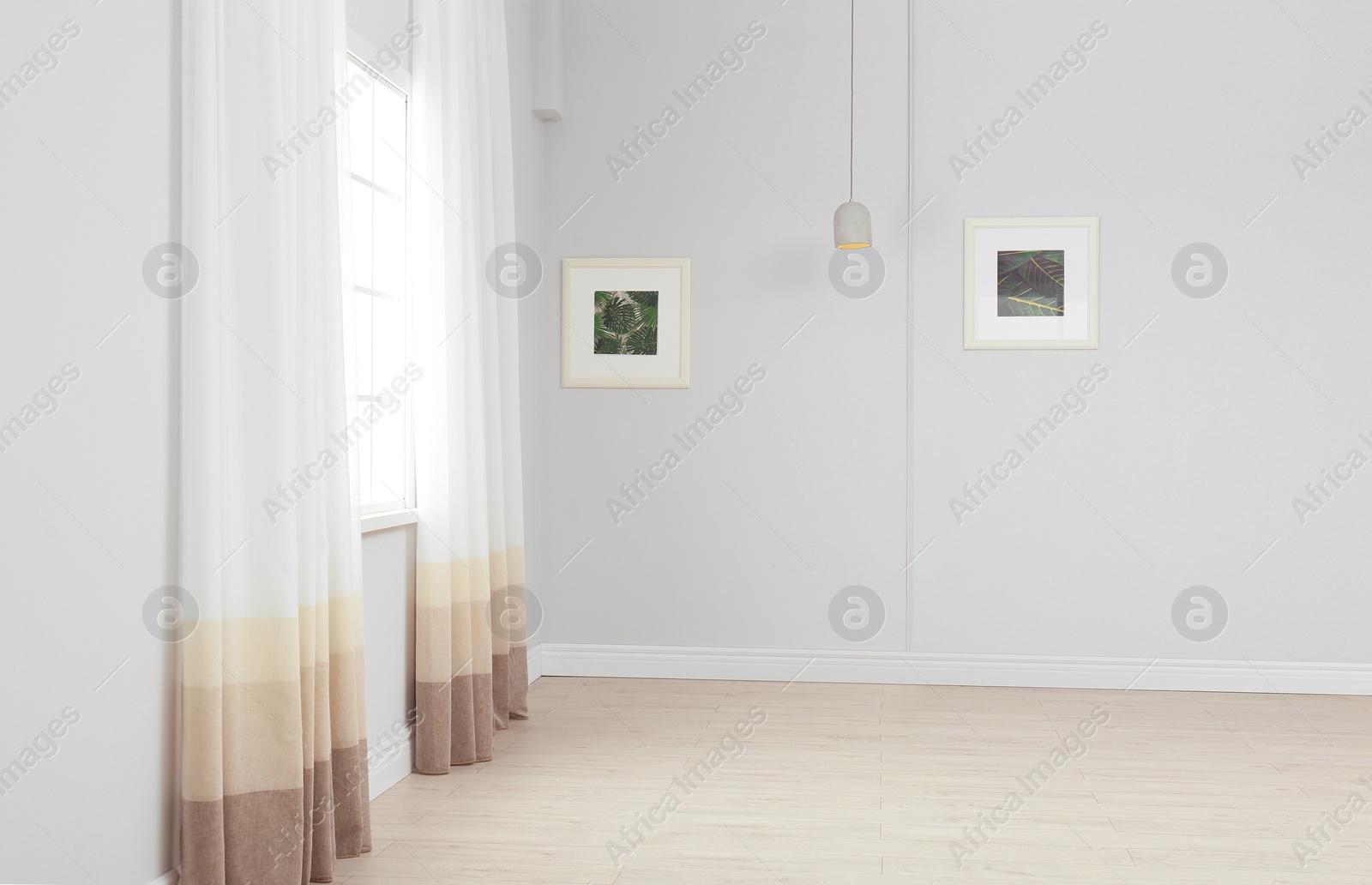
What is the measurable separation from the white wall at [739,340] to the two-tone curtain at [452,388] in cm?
115

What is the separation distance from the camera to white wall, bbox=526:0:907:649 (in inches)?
183

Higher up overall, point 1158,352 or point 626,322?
point 626,322

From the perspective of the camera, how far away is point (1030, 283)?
457 centimetres

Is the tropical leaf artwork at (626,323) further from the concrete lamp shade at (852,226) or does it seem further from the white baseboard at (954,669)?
the white baseboard at (954,669)

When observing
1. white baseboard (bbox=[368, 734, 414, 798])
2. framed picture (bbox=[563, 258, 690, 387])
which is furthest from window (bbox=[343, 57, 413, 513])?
framed picture (bbox=[563, 258, 690, 387])

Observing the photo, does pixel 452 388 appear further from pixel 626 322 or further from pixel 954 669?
pixel 954 669

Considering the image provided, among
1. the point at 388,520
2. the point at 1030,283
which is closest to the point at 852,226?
the point at 1030,283

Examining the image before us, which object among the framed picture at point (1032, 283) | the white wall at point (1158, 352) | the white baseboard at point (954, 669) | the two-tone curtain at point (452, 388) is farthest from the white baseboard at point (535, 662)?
the framed picture at point (1032, 283)

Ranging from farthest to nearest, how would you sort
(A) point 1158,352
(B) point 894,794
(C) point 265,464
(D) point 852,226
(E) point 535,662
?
(E) point 535,662 < (A) point 1158,352 < (D) point 852,226 < (B) point 894,794 < (C) point 265,464

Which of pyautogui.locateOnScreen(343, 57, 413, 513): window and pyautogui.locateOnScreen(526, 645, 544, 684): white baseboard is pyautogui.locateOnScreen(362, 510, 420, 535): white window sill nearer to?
pyautogui.locateOnScreen(343, 57, 413, 513): window

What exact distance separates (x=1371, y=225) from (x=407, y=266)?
13.0 feet

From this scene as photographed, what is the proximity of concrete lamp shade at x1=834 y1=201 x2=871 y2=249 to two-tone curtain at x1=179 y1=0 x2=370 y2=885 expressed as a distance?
2205 mm

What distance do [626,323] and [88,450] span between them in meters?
3.02

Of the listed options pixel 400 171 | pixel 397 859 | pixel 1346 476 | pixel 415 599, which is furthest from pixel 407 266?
pixel 1346 476
